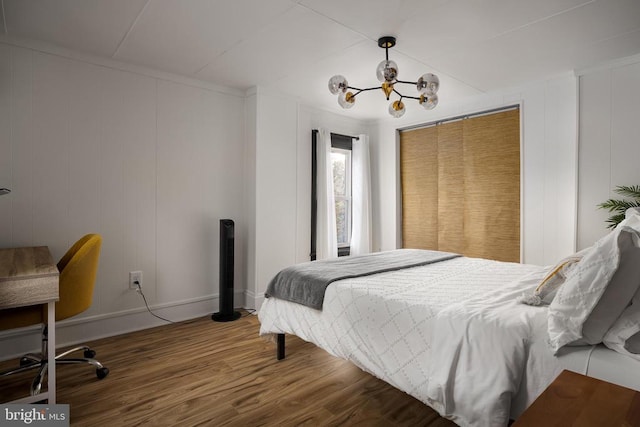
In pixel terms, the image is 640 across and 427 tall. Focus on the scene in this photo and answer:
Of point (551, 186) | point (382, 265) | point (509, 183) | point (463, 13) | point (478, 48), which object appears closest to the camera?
point (463, 13)

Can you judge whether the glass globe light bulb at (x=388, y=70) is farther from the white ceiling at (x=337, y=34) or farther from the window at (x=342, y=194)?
the window at (x=342, y=194)

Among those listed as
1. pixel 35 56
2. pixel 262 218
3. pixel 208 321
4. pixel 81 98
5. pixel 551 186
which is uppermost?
pixel 35 56

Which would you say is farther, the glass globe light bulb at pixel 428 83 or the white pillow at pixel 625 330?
the glass globe light bulb at pixel 428 83

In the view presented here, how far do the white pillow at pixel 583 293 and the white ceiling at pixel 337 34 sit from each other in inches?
69.2

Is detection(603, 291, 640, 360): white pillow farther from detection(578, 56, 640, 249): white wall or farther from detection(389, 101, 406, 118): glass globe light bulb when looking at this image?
detection(578, 56, 640, 249): white wall

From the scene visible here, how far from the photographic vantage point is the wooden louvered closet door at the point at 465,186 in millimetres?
3900

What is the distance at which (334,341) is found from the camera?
214 cm

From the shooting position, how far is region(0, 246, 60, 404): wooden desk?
5.74ft

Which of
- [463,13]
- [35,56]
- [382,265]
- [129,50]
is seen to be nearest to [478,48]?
[463,13]

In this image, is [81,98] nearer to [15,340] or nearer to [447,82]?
[15,340]

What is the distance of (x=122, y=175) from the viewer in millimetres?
3248

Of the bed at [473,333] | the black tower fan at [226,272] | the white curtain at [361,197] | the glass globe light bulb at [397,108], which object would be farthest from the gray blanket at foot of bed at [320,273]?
the white curtain at [361,197]

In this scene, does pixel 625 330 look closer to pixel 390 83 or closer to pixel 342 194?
pixel 390 83

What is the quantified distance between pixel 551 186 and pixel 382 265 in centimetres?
216
